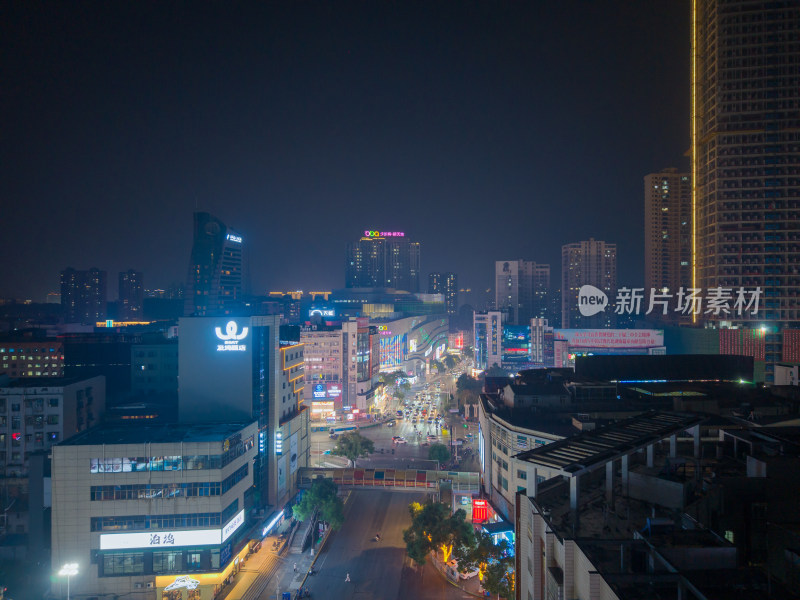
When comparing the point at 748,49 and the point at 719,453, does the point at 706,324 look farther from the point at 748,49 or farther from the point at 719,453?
the point at 719,453

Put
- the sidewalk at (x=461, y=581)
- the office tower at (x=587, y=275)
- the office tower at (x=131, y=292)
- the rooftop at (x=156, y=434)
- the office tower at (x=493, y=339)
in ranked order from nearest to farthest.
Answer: the sidewalk at (x=461, y=581) → the rooftop at (x=156, y=434) → the office tower at (x=493, y=339) → the office tower at (x=587, y=275) → the office tower at (x=131, y=292)

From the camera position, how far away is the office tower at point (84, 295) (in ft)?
347

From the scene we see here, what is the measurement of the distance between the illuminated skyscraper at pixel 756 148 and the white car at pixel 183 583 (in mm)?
43882

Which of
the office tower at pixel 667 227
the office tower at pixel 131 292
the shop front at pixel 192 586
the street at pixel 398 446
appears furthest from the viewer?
the office tower at pixel 131 292

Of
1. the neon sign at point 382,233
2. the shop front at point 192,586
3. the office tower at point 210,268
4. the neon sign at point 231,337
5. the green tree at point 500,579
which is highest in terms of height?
the neon sign at point 382,233

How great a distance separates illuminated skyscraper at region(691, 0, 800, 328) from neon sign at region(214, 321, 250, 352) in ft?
130

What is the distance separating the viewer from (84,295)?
10819 cm

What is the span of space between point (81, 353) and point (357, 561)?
40.6m

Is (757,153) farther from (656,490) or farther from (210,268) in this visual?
(210,268)

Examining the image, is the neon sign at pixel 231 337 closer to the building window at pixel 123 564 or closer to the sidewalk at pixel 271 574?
the sidewalk at pixel 271 574

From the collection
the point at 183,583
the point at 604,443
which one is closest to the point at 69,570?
the point at 183,583

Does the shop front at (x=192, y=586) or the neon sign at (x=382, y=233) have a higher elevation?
the neon sign at (x=382, y=233)

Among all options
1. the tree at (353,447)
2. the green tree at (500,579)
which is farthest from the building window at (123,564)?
the tree at (353,447)

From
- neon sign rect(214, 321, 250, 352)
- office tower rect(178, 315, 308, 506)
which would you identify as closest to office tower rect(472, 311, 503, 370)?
office tower rect(178, 315, 308, 506)
